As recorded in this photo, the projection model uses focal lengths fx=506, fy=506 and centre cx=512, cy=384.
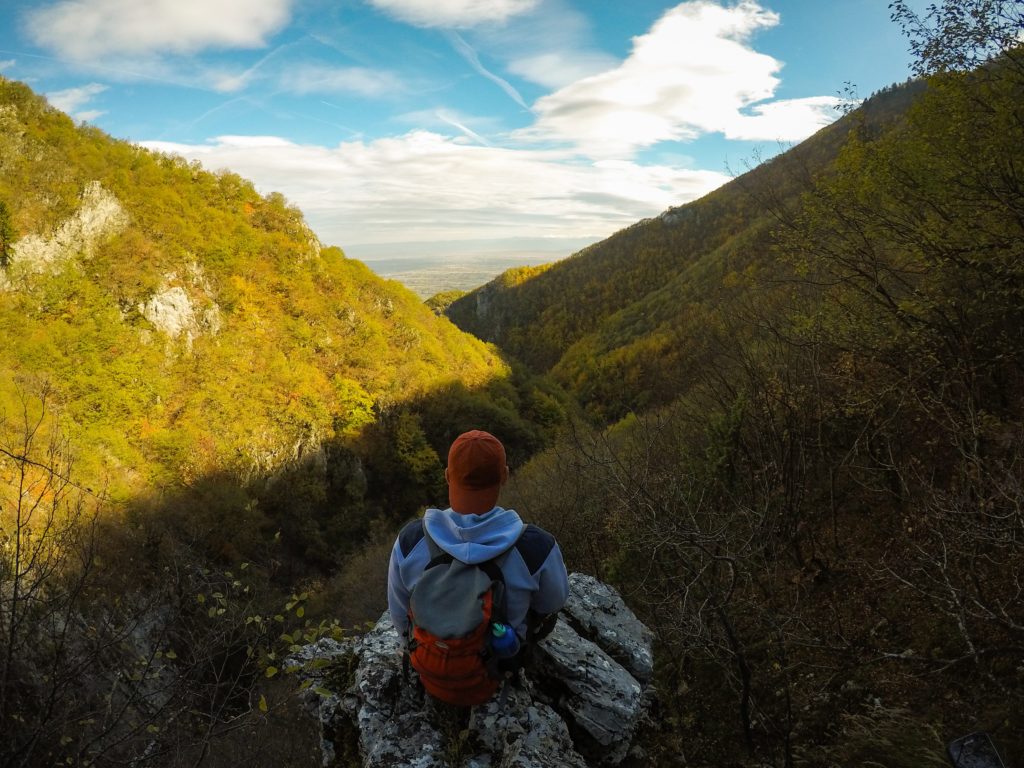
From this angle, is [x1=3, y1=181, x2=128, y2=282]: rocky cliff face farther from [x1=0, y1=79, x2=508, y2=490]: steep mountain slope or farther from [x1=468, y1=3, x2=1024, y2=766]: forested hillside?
[x1=468, y1=3, x2=1024, y2=766]: forested hillside

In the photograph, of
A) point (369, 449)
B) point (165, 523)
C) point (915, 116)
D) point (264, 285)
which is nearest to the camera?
point (915, 116)

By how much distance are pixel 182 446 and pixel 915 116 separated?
34317 millimetres

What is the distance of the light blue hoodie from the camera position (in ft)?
7.79

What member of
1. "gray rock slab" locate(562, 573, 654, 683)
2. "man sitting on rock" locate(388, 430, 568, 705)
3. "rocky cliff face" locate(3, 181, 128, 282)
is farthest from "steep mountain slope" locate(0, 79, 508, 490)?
"man sitting on rock" locate(388, 430, 568, 705)

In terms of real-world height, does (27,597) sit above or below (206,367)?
below

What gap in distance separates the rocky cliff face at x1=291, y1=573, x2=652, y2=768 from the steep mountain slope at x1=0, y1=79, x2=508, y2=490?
86.5 feet

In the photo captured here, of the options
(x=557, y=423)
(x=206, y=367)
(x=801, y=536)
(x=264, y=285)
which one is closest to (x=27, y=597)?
(x=801, y=536)

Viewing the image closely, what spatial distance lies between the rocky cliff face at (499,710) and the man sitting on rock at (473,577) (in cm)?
30

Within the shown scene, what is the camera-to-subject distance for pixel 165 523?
24.5m

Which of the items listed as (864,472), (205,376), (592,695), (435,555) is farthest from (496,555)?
(205,376)

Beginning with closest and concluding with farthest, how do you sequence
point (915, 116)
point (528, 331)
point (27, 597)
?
point (27, 597) < point (915, 116) < point (528, 331)

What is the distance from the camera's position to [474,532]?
2410mm

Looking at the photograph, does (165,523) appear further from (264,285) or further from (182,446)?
(264,285)

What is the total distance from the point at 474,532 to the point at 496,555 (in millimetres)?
164
